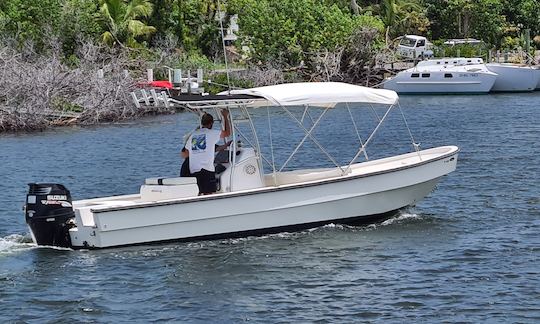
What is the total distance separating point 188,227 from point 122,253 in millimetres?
1341

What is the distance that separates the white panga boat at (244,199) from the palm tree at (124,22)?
146 ft

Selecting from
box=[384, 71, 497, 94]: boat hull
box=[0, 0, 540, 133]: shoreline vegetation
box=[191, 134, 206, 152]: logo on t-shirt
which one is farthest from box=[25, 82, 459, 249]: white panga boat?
box=[384, 71, 497, 94]: boat hull

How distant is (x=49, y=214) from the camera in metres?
19.8

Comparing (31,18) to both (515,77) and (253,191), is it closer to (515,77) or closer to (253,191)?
(515,77)

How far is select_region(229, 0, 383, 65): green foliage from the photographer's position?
6938 centimetres

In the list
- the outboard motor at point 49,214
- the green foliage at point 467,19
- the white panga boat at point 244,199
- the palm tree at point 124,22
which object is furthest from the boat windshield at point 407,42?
the outboard motor at point 49,214

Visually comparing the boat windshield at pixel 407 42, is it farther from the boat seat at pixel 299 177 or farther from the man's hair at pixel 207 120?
the man's hair at pixel 207 120

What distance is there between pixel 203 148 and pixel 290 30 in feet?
163

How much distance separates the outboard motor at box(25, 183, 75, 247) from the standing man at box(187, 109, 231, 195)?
251 centimetres

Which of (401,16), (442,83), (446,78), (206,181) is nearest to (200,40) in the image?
(442,83)

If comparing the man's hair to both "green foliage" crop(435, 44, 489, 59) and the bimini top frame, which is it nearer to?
the bimini top frame

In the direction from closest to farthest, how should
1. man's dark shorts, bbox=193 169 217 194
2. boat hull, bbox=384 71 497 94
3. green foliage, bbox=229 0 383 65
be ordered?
man's dark shorts, bbox=193 169 217 194 → boat hull, bbox=384 71 497 94 → green foliage, bbox=229 0 383 65

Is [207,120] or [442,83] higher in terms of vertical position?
[207,120]

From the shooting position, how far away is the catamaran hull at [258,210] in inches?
782
